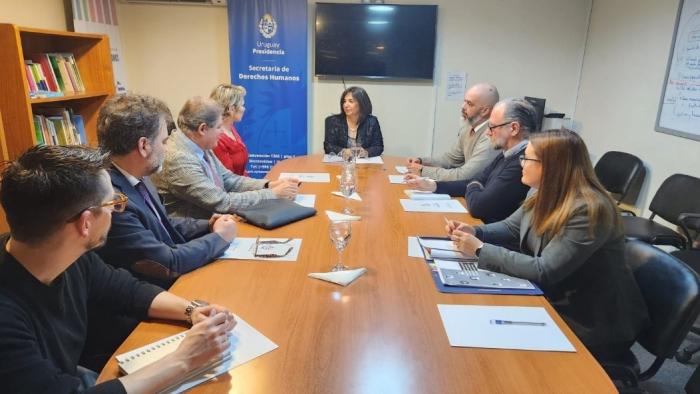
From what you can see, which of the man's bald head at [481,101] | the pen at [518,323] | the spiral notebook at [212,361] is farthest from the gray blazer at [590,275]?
the man's bald head at [481,101]

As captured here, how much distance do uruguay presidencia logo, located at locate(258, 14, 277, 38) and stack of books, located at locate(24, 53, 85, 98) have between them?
5.66 feet

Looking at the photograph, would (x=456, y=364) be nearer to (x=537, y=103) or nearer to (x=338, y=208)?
(x=338, y=208)

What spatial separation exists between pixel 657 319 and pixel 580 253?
0.32m

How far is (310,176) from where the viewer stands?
304cm

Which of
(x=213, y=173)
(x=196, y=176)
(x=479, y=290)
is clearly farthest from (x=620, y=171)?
(x=196, y=176)

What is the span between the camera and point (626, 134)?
12.4 ft

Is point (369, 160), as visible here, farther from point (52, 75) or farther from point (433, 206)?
point (52, 75)

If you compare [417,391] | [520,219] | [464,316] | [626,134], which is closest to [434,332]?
[464,316]

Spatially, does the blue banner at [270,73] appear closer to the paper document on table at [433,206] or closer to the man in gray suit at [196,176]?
the man in gray suit at [196,176]

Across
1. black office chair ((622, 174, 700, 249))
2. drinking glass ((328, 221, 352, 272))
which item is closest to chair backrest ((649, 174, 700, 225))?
black office chair ((622, 174, 700, 249))

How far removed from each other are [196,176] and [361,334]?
1329 mm

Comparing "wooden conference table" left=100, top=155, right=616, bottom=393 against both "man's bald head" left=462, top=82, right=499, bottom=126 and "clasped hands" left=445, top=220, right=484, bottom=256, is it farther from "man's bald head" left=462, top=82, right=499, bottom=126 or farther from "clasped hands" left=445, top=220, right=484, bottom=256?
→ "man's bald head" left=462, top=82, right=499, bottom=126

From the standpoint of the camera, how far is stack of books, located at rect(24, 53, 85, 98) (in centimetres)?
308

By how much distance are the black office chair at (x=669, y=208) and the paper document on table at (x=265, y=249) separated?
7.03ft
